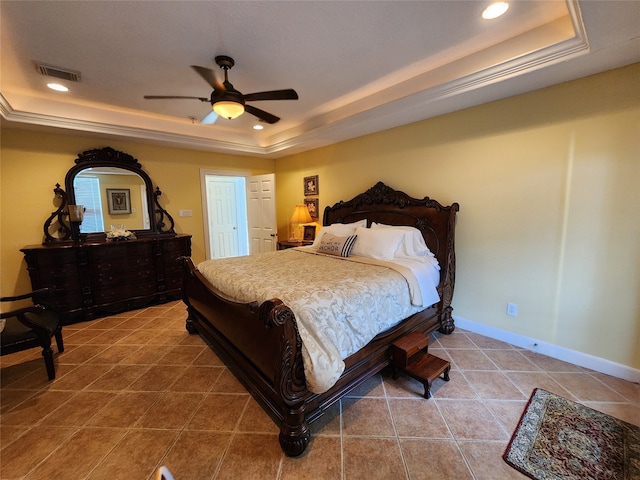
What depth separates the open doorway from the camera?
495cm

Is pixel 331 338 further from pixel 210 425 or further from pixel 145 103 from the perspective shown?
pixel 145 103

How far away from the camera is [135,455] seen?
5.03 feet

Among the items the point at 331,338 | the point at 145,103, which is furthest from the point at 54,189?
the point at 331,338

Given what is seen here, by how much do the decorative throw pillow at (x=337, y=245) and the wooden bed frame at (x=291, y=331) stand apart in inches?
26.7

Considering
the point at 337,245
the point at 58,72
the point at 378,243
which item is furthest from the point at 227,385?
the point at 58,72

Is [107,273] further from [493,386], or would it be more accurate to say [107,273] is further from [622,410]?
[622,410]

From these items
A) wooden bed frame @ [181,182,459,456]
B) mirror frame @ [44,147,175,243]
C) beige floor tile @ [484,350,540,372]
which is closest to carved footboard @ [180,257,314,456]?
wooden bed frame @ [181,182,459,456]

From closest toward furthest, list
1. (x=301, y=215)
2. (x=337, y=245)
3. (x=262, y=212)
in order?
(x=337, y=245)
(x=301, y=215)
(x=262, y=212)

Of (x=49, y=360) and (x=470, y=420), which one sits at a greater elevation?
(x=49, y=360)

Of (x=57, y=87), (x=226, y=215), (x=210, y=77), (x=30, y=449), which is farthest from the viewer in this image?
(x=226, y=215)

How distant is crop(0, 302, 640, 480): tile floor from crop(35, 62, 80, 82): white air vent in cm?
276

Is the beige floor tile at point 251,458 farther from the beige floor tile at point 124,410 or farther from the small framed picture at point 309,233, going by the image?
the small framed picture at point 309,233

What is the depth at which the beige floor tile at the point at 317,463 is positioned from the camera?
1.40m

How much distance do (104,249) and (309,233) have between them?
2965 millimetres
